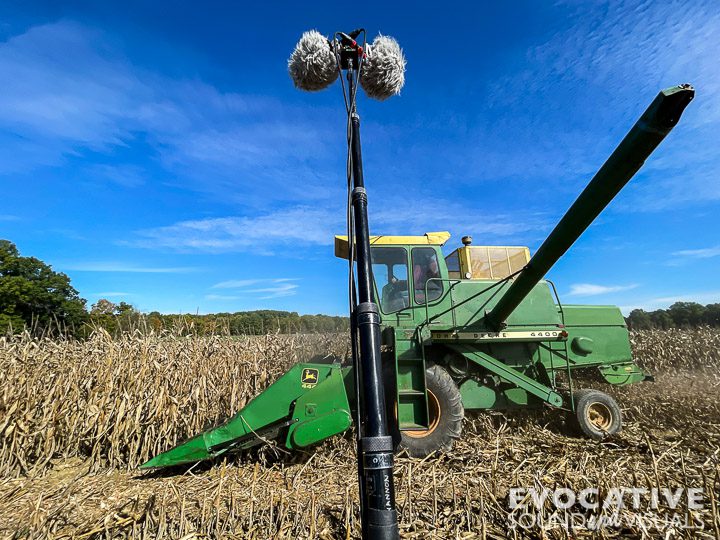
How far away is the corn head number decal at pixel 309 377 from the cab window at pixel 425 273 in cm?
195

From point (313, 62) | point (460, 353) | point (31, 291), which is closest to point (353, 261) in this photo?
point (313, 62)

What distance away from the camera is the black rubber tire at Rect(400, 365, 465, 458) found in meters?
4.59

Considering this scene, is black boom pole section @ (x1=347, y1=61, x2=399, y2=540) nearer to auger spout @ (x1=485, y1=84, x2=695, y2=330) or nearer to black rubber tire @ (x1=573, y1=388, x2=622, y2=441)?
auger spout @ (x1=485, y1=84, x2=695, y2=330)

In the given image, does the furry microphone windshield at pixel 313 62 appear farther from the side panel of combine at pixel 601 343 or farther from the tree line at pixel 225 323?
the side panel of combine at pixel 601 343

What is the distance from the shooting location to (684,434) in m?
4.86

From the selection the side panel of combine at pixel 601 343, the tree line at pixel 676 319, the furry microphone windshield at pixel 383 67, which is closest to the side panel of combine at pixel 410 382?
the side panel of combine at pixel 601 343

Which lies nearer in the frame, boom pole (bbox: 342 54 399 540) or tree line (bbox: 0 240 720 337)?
boom pole (bbox: 342 54 399 540)

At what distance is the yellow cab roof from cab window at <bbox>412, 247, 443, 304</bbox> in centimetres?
12

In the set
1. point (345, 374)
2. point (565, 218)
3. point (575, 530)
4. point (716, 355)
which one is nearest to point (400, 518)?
point (575, 530)

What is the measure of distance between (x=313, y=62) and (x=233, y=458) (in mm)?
4164

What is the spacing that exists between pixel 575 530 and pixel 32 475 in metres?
5.70

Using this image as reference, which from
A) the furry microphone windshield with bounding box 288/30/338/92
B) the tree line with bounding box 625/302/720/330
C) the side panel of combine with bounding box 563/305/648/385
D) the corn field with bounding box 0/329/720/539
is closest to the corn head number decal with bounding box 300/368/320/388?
the corn field with bounding box 0/329/720/539

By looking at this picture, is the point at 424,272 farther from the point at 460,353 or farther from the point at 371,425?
the point at 371,425

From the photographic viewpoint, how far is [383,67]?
6.88ft
